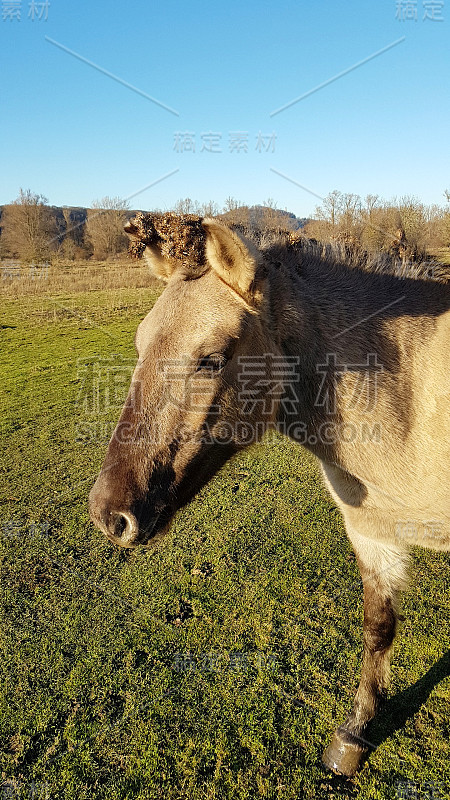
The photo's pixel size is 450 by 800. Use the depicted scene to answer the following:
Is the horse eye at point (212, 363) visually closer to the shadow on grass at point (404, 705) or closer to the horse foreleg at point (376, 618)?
the horse foreleg at point (376, 618)

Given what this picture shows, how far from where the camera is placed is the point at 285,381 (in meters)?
2.84

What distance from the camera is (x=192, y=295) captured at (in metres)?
2.66

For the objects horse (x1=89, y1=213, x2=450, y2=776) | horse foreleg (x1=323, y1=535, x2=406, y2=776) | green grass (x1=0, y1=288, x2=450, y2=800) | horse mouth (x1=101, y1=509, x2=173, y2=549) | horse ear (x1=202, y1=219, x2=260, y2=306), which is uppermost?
horse ear (x1=202, y1=219, x2=260, y2=306)

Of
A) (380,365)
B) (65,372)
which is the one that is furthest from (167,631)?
(65,372)

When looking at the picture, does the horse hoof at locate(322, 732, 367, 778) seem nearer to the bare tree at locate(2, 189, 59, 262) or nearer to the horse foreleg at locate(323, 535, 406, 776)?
the horse foreleg at locate(323, 535, 406, 776)

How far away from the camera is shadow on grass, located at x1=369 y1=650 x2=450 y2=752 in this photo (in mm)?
3547

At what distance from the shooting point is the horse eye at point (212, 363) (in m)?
2.56

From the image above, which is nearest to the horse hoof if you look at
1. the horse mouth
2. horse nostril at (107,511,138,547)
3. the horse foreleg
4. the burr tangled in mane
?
the horse foreleg

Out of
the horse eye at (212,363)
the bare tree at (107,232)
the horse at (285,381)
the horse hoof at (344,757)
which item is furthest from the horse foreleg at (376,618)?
the bare tree at (107,232)

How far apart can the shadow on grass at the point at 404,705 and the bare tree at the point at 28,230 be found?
36963 mm

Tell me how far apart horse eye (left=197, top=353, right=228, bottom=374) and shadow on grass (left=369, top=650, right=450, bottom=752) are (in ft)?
10.3

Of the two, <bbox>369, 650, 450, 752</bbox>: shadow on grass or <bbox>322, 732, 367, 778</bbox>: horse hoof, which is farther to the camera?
<bbox>369, 650, 450, 752</bbox>: shadow on grass

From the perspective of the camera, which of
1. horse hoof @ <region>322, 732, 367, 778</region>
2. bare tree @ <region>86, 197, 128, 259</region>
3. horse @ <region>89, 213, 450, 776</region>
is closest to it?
horse @ <region>89, 213, 450, 776</region>

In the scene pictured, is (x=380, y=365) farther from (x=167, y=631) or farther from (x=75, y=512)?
(x=75, y=512)
